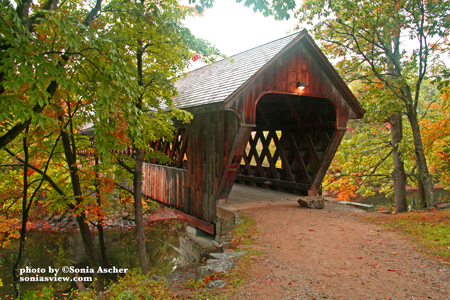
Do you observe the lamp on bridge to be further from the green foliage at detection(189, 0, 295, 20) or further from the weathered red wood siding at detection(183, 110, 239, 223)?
the green foliage at detection(189, 0, 295, 20)

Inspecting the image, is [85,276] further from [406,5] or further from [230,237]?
[406,5]

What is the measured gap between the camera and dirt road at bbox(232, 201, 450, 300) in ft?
10.4

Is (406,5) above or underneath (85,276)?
above

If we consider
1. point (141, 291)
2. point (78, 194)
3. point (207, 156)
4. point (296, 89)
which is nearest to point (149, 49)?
point (207, 156)

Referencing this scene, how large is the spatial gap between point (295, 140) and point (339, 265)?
5.36m

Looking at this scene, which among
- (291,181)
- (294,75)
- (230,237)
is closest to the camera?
(230,237)

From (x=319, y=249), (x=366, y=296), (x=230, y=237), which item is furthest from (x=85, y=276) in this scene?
(x=366, y=296)

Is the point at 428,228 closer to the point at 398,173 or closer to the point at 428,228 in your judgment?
the point at 428,228

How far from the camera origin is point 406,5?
7.14m

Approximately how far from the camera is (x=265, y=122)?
32.4 ft

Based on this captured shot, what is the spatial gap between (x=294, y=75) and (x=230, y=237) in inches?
158

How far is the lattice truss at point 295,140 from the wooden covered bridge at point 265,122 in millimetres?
→ 28

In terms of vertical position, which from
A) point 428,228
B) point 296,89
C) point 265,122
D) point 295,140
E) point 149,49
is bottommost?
point 428,228

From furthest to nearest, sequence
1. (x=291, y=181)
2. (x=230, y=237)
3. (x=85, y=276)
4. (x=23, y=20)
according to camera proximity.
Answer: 1. (x=85, y=276)
2. (x=291, y=181)
3. (x=230, y=237)
4. (x=23, y=20)
